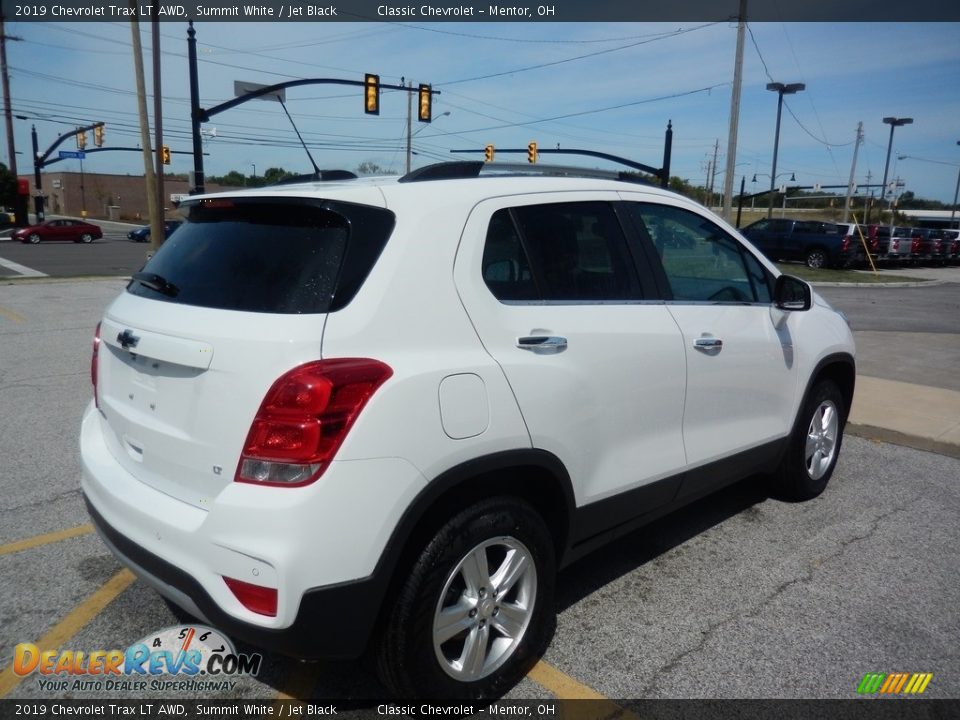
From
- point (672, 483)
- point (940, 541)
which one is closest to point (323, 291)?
point (672, 483)

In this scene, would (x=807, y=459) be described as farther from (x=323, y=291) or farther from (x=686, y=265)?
(x=323, y=291)

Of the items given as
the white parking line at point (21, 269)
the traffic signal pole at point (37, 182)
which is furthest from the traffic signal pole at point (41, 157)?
the white parking line at point (21, 269)

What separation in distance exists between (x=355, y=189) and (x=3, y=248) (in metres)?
40.2

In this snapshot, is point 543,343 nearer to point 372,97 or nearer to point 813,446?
point 813,446

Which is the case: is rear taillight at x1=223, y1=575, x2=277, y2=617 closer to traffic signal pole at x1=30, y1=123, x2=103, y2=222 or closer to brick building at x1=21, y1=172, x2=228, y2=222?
traffic signal pole at x1=30, y1=123, x2=103, y2=222

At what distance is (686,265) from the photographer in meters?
3.74

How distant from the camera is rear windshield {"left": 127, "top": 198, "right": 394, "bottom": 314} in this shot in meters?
2.30

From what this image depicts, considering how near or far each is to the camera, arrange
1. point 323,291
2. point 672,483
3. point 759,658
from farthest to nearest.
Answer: point 672,483
point 759,658
point 323,291

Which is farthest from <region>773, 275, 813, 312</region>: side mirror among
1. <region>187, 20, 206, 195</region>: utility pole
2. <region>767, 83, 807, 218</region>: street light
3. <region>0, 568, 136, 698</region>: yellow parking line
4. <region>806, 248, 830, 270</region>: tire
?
<region>767, 83, 807, 218</region>: street light

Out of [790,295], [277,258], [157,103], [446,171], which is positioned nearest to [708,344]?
[790,295]

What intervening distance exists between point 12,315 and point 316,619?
11.3m

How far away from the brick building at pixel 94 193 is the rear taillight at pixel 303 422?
87.0m

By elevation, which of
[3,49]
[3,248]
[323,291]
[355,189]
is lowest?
[3,248]

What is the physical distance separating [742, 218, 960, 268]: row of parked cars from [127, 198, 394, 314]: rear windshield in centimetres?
2685
